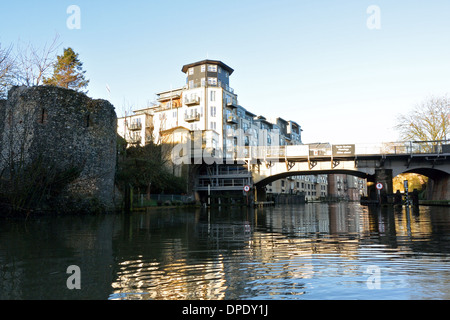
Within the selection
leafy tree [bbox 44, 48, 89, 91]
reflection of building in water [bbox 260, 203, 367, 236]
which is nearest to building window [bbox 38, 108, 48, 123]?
reflection of building in water [bbox 260, 203, 367, 236]

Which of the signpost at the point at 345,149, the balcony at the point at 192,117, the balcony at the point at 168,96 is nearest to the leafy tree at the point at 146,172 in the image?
the signpost at the point at 345,149

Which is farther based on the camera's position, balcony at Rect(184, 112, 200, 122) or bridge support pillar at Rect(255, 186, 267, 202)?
balcony at Rect(184, 112, 200, 122)

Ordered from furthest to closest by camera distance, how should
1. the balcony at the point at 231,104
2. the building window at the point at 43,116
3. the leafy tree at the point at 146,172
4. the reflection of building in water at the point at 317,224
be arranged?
the balcony at the point at 231,104
the leafy tree at the point at 146,172
the building window at the point at 43,116
the reflection of building in water at the point at 317,224

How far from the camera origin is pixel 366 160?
141 feet

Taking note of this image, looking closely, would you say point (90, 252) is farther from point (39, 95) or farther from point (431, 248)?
point (39, 95)

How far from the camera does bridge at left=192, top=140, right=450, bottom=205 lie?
40.5 metres

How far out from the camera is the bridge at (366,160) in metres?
40.5

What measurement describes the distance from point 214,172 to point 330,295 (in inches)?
1957

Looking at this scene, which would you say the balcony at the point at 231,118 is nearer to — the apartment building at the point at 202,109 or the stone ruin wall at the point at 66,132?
the apartment building at the point at 202,109

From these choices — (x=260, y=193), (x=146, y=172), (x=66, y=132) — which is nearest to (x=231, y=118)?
(x=260, y=193)

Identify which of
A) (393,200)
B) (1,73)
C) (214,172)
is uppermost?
(1,73)

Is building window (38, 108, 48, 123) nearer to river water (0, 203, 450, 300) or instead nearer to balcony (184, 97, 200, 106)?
river water (0, 203, 450, 300)
